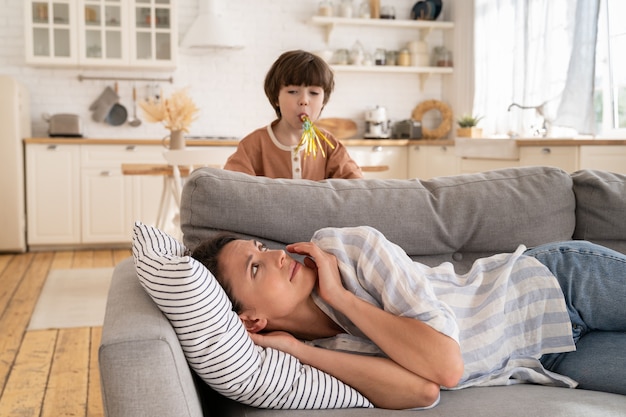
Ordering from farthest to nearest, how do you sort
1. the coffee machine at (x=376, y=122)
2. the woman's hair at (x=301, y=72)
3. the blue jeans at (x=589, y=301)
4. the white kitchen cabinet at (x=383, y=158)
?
the coffee machine at (x=376, y=122) < the white kitchen cabinet at (x=383, y=158) < the woman's hair at (x=301, y=72) < the blue jeans at (x=589, y=301)

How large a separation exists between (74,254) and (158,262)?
4.89 metres

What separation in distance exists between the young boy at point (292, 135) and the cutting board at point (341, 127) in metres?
3.93

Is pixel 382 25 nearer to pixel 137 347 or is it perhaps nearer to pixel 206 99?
pixel 206 99

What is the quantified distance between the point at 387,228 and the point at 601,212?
0.65m

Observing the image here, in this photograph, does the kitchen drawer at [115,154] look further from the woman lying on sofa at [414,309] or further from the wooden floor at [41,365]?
the woman lying on sofa at [414,309]

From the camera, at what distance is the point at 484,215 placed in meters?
1.94

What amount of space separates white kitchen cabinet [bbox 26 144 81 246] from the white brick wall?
20.2 inches

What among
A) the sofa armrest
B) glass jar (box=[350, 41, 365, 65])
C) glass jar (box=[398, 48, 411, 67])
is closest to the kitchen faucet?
glass jar (box=[398, 48, 411, 67])

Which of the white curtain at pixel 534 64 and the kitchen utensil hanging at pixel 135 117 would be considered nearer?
the white curtain at pixel 534 64

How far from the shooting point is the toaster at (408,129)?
6.62 meters

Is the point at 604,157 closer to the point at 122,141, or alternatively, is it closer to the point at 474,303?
the point at 474,303

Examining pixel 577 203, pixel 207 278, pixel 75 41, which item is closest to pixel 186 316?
pixel 207 278

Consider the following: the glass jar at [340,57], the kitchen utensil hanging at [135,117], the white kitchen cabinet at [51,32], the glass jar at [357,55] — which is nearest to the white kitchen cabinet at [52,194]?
the kitchen utensil hanging at [135,117]

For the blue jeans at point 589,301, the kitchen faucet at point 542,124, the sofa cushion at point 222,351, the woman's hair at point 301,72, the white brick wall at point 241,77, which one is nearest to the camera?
the sofa cushion at point 222,351
